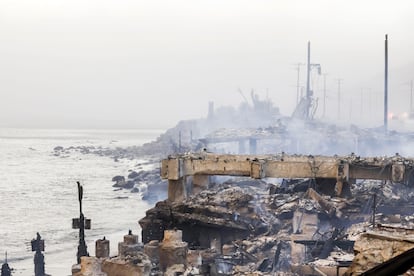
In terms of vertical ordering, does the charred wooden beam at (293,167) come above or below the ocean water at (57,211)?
above

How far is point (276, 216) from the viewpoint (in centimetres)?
2225

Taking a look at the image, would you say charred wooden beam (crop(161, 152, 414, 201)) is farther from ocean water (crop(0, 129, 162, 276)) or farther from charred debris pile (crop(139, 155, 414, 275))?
ocean water (crop(0, 129, 162, 276))

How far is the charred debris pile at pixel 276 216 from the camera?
16.8 m

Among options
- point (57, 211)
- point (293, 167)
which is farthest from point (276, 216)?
point (57, 211)

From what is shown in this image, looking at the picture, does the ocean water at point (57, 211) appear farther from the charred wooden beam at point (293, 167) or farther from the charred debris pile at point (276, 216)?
the charred wooden beam at point (293, 167)

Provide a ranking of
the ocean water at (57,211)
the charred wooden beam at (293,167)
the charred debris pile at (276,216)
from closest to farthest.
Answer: the charred debris pile at (276,216)
the charred wooden beam at (293,167)
the ocean water at (57,211)

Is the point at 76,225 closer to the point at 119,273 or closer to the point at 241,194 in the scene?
the point at 119,273

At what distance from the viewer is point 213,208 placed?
21.5 meters

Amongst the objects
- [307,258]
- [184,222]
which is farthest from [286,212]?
[307,258]

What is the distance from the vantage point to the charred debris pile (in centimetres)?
1678

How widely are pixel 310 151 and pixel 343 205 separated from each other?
→ 139 feet

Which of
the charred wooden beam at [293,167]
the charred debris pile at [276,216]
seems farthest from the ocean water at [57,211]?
the charred wooden beam at [293,167]

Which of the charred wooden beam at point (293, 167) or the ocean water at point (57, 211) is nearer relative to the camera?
the charred wooden beam at point (293, 167)

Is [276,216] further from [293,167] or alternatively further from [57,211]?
[57,211]
